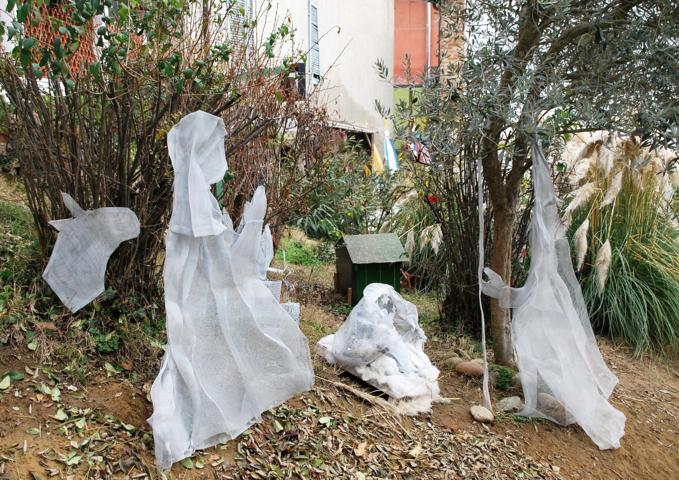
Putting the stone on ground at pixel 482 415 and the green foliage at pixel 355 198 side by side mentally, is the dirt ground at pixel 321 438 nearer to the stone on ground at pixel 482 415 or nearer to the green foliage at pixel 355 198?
the stone on ground at pixel 482 415

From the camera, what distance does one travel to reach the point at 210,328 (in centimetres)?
290

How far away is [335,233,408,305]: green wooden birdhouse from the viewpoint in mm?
5609

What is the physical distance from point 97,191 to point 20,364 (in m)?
0.96

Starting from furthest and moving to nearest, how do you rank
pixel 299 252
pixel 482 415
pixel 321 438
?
pixel 299 252
pixel 482 415
pixel 321 438

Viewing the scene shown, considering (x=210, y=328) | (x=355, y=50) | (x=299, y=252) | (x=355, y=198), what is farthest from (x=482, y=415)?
(x=355, y=50)

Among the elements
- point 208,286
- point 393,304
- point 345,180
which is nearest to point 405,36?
point 345,180

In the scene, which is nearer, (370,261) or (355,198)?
(370,261)

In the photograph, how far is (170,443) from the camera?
2578mm

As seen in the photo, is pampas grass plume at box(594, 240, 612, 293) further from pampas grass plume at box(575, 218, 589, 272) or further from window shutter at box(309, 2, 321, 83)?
window shutter at box(309, 2, 321, 83)

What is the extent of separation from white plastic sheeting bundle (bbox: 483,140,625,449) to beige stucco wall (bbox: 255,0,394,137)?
25.7 ft

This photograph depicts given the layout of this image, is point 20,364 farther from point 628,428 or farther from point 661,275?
point 661,275

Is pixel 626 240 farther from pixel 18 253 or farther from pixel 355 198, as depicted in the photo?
pixel 18 253

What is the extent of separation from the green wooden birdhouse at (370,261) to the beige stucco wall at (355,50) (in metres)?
6.16

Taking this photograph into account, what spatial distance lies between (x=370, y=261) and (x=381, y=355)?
5.73ft
